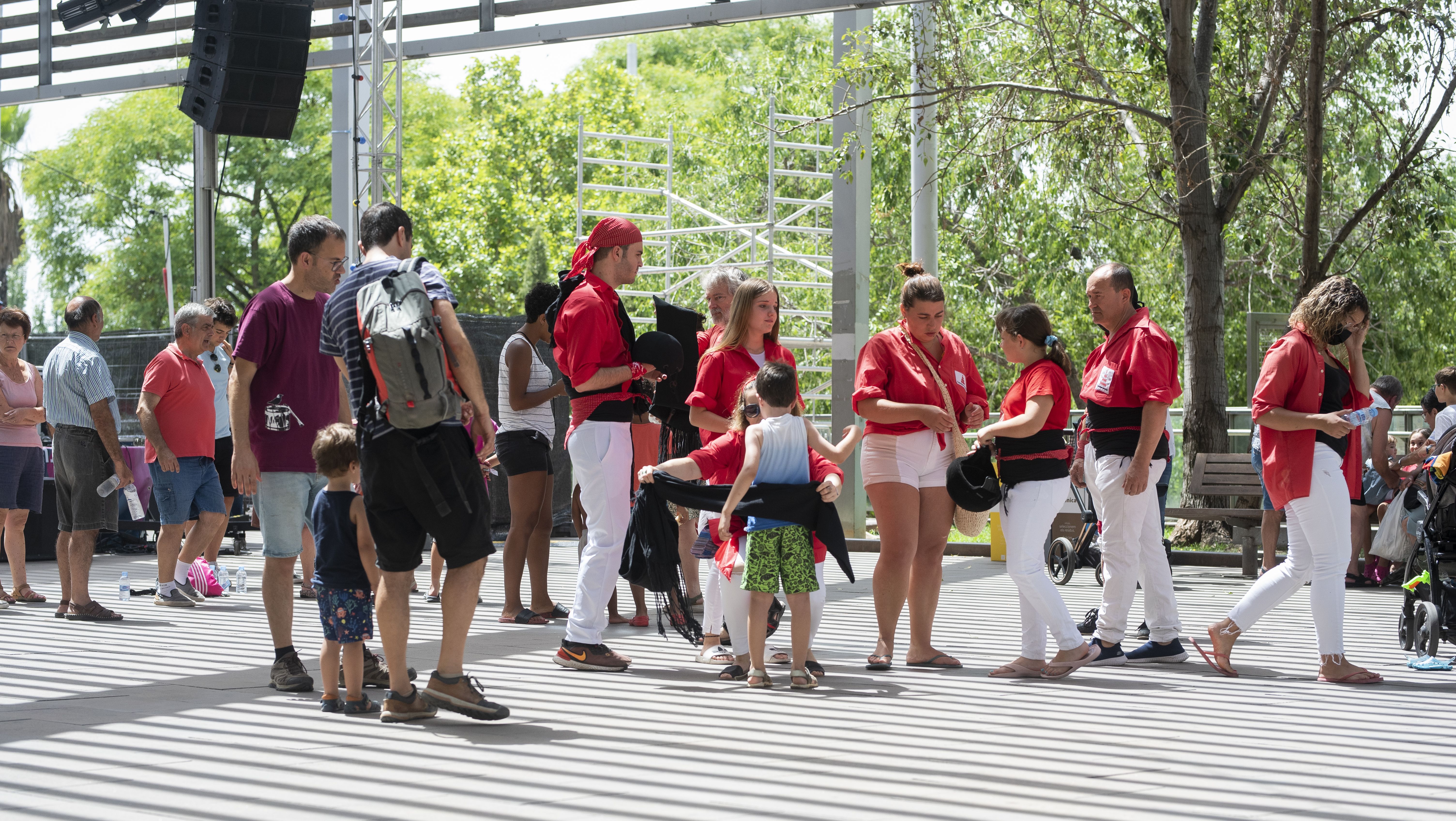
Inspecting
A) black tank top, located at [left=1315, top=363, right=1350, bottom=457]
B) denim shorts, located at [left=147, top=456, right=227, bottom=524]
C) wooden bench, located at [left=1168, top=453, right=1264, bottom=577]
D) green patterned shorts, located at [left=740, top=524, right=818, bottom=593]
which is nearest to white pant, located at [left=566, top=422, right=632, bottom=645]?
green patterned shorts, located at [left=740, top=524, right=818, bottom=593]

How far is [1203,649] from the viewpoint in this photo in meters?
6.93

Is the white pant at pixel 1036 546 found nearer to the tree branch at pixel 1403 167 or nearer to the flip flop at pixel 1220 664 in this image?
the flip flop at pixel 1220 664

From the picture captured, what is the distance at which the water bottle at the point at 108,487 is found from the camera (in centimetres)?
806

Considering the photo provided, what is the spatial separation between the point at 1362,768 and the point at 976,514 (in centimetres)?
219

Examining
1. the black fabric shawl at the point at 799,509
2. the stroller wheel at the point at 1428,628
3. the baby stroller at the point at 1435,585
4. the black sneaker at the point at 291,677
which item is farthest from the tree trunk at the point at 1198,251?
the black sneaker at the point at 291,677

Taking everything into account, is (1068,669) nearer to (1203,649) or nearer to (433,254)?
(1203,649)

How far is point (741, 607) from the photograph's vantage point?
591 centimetres

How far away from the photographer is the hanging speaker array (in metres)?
13.2

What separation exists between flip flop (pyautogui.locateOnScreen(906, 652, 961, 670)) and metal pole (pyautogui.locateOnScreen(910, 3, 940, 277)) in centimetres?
762

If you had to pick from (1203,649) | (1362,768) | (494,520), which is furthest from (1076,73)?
(1362,768)

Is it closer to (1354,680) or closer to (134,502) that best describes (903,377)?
(1354,680)

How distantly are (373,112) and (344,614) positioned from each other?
34.3 ft

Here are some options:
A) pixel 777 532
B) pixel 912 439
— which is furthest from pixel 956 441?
pixel 777 532

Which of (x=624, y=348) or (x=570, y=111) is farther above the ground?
(x=570, y=111)
